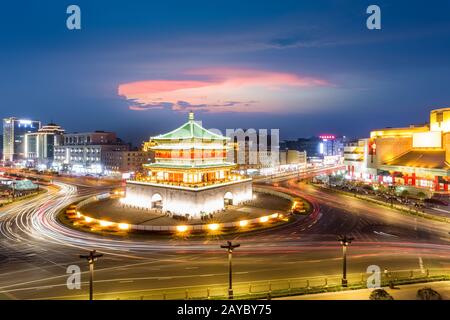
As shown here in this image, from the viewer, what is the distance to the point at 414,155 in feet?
310

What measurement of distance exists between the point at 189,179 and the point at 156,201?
8620 millimetres

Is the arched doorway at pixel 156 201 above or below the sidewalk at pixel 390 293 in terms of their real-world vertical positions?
above

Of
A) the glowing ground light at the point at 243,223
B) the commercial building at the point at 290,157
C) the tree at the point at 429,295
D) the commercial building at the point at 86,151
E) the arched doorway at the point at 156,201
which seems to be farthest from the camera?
the commercial building at the point at 290,157

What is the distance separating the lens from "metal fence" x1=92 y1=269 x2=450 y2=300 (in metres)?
26.3

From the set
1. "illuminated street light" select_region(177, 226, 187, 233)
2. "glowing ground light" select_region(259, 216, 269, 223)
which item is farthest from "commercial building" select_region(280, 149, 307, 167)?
"illuminated street light" select_region(177, 226, 187, 233)

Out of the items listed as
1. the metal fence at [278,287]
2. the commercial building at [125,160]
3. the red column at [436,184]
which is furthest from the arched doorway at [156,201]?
the commercial building at [125,160]

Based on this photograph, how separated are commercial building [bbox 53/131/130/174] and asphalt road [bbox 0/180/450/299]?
8905cm

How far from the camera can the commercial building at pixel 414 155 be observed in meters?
84.4

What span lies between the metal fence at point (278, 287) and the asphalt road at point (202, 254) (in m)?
0.71

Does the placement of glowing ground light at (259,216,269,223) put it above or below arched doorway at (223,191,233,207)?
below

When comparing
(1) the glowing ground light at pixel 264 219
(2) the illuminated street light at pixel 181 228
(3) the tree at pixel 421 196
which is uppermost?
(3) the tree at pixel 421 196

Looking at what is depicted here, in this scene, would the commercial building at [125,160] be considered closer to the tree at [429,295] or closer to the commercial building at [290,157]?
the commercial building at [290,157]

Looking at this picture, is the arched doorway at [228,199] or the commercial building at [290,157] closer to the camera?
the arched doorway at [228,199]

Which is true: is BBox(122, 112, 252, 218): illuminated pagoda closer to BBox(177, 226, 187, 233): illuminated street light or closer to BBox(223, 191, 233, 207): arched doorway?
BBox(223, 191, 233, 207): arched doorway
